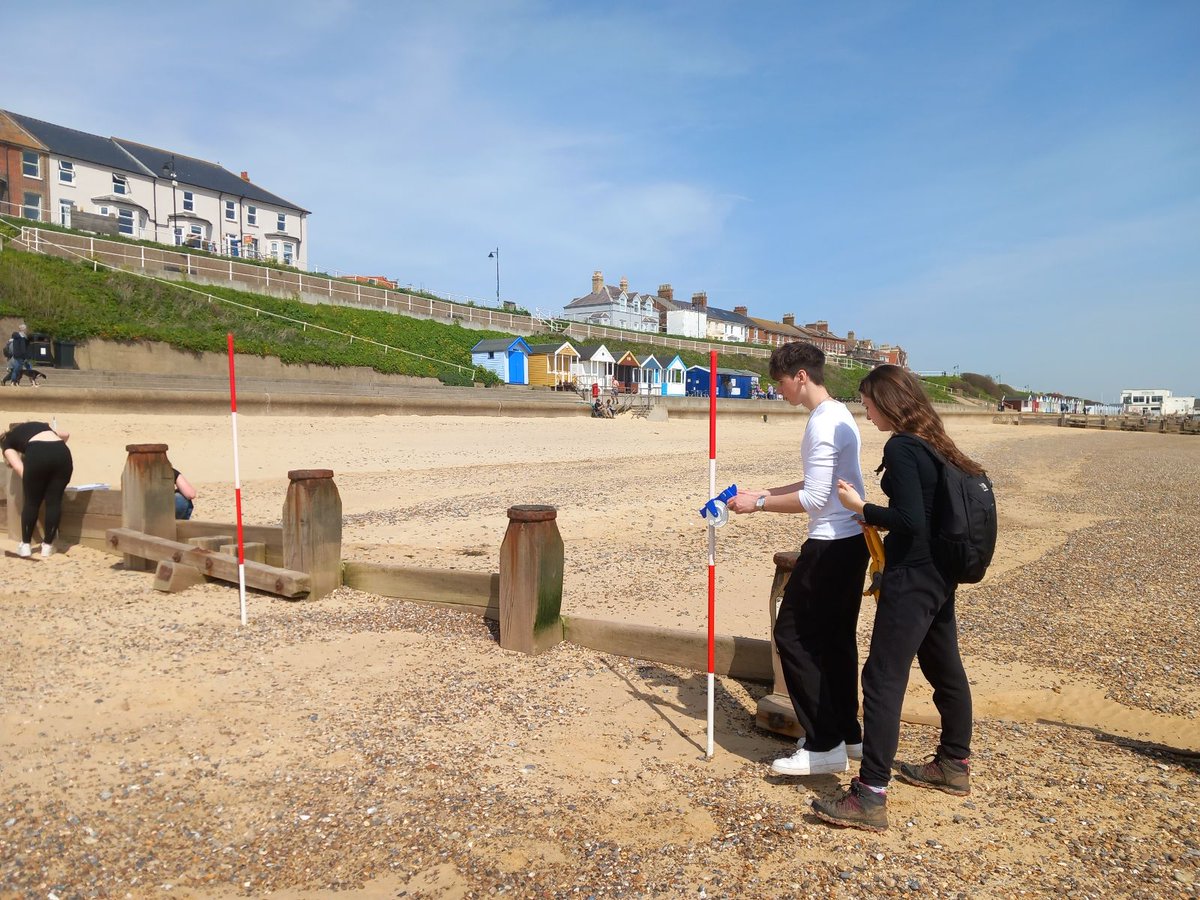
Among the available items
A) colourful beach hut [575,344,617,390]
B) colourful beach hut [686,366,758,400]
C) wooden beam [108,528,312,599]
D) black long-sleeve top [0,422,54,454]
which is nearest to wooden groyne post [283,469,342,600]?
wooden beam [108,528,312,599]

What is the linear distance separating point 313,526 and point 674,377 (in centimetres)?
5720

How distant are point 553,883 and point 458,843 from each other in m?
0.47

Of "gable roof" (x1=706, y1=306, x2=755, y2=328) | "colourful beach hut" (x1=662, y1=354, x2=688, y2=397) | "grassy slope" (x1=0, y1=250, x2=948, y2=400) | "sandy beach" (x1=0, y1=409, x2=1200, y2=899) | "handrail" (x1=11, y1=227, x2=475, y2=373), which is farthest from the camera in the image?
"gable roof" (x1=706, y1=306, x2=755, y2=328)

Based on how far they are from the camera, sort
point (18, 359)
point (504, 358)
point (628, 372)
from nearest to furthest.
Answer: point (18, 359)
point (504, 358)
point (628, 372)

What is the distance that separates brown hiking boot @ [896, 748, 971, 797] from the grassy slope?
28.0 metres

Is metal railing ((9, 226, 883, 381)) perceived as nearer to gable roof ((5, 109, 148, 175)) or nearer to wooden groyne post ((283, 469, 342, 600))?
gable roof ((5, 109, 148, 175))

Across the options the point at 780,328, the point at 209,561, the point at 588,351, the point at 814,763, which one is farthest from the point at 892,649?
the point at 780,328

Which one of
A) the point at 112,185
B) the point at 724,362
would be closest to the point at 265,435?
the point at 112,185

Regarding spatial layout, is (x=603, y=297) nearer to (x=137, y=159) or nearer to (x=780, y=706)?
(x=137, y=159)

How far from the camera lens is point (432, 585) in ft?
19.5

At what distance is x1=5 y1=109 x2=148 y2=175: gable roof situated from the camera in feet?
155

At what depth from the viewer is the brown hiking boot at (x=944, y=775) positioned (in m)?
3.46

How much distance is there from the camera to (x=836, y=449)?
340 cm

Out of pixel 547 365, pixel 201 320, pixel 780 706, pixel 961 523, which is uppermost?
pixel 201 320
